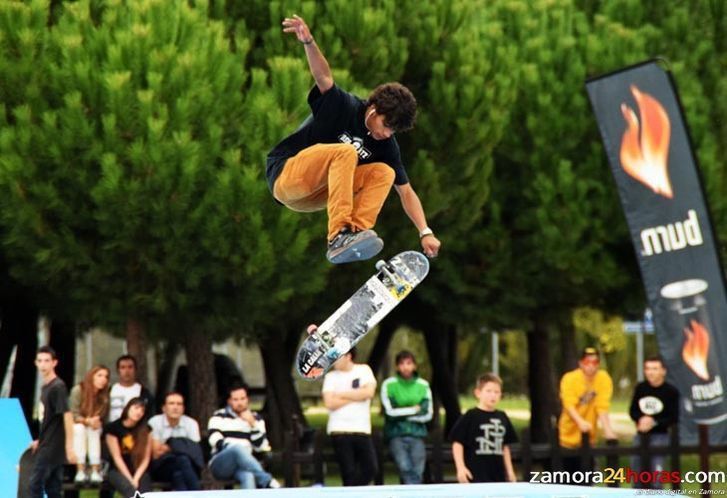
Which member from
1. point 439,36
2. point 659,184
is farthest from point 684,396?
point 439,36

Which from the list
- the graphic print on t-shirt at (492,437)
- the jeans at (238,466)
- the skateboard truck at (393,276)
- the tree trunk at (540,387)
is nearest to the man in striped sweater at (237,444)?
the jeans at (238,466)

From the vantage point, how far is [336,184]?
8.12 m

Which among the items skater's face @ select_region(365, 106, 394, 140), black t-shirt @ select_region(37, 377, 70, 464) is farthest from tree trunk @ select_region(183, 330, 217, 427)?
skater's face @ select_region(365, 106, 394, 140)

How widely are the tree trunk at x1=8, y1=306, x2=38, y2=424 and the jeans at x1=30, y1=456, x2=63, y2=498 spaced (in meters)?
8.40

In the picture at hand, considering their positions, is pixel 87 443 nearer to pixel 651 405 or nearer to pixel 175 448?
pixel 175 448

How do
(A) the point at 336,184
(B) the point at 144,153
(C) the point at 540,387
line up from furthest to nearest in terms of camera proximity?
1. (C) the point at 540,387
2. (B) the point at 144,153
3. (A) the point at 336,184

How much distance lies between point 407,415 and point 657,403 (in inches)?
97.2

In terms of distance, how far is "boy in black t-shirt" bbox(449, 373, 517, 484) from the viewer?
12070 mm

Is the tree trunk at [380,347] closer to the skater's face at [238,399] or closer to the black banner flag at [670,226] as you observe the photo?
the black banner flag at [670,226]

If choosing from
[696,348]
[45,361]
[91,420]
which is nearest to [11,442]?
[45,361]

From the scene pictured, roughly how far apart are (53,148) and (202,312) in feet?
9.32

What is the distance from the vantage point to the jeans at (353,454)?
44.3 ft

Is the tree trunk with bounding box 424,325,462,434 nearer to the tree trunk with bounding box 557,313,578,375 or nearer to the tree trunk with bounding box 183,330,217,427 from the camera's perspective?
the tree trunk with bounding box 557,313,578,375

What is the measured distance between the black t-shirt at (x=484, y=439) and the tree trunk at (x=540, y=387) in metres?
10.8
